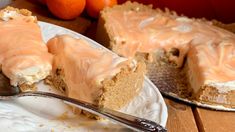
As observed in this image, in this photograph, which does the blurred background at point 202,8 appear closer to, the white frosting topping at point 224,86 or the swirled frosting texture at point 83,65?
the white frosting topping at point 224,86

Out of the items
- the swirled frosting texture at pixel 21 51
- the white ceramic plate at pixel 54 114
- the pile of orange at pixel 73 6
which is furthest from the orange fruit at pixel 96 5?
the white ceramic plate at pixel 54 114

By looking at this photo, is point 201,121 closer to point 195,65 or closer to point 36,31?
point 195,65

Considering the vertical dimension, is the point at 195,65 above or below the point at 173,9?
below

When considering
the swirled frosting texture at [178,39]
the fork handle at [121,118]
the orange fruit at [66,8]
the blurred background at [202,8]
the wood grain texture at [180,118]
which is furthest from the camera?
the blurred background at [202,8]

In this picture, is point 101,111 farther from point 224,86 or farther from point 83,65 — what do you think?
point 224,86

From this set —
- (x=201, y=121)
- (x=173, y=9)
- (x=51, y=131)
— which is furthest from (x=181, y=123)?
(x=173, y=9)

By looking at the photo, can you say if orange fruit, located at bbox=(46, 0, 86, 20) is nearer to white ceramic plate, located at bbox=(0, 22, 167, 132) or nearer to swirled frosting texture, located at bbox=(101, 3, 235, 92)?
swirled frosting texture, located at bbox=(101, 3, 235, 92)

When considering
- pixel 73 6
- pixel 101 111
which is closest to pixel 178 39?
pixel 73 6

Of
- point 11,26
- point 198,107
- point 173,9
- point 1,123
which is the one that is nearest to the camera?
point 1,123
